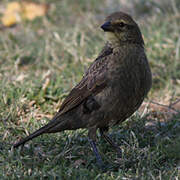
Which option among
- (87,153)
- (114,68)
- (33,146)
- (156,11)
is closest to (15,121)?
(33,146)

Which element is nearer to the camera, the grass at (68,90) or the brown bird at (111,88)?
the grass at (68,90)

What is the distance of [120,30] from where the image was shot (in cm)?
509

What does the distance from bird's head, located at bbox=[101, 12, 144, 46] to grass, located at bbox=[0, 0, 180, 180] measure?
100 cm

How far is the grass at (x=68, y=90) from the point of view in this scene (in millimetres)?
4703

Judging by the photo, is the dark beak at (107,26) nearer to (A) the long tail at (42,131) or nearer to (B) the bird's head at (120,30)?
(B) the bird's head at (120,30)

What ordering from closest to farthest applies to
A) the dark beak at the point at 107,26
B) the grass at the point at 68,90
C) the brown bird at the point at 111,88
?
1. the grass at the point at 68,90
2. the brown bird at the point at 111,88
3. the dark beak at the point at 107,26

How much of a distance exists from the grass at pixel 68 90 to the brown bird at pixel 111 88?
9.1 inches

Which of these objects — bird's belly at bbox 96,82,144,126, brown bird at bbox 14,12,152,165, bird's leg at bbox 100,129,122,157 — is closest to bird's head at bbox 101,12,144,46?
brown bird at bbox 14,12,152,165

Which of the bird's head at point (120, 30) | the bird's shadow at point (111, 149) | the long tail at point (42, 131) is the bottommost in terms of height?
the bird's shadow at point (111, 149)

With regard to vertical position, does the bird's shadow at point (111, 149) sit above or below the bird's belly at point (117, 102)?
below

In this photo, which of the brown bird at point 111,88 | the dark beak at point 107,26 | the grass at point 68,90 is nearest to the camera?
the grass at point 68,90

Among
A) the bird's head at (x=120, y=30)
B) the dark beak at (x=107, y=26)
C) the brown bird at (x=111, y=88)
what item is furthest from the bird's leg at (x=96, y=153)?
the dark beak at (x=107, y=26)

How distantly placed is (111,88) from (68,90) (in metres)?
1.78

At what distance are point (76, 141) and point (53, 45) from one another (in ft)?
10.3
